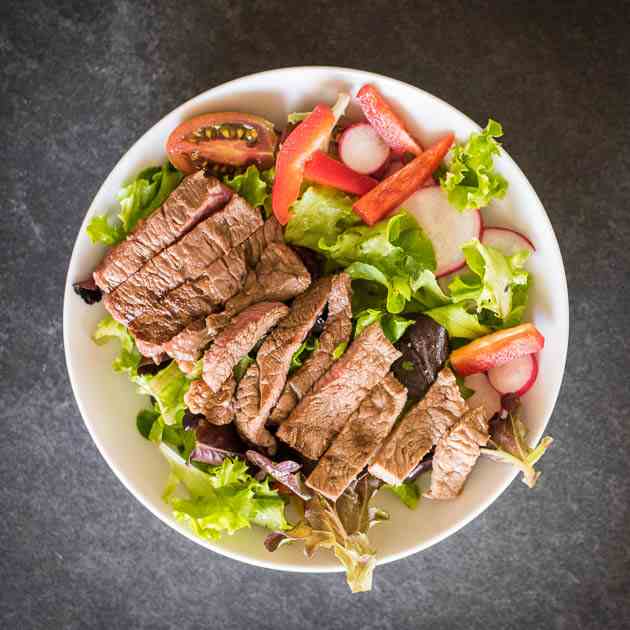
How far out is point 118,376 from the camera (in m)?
2.83

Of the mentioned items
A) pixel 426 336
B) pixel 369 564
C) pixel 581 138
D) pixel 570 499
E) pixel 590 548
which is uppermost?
pixel 581 138

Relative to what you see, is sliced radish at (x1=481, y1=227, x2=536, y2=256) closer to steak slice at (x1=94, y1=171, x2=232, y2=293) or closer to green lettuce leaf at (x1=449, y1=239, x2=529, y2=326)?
green lettuce leaf at (x1=449, y1=239, x2=529, y2=326)

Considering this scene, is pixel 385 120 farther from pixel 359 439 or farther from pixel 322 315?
pixel 359 439

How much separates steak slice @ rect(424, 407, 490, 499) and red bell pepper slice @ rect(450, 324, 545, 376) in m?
0.17

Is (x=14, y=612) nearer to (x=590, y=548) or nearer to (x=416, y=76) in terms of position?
(x=590, y=548)

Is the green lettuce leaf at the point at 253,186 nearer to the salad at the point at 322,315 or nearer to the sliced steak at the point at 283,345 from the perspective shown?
the salad at the point at 322,315

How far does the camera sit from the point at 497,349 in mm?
2580

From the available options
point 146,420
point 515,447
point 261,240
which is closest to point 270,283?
point 261,240

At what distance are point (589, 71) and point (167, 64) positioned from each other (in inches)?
67.1

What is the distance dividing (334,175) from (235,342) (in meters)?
0.70

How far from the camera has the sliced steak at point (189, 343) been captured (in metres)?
2.53

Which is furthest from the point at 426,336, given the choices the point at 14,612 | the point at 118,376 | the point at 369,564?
the point at 14,612

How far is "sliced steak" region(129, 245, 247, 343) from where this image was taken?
2.60m

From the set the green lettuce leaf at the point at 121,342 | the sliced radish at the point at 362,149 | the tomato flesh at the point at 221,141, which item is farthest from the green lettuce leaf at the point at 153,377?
the sliced radish at the point at 362,149
